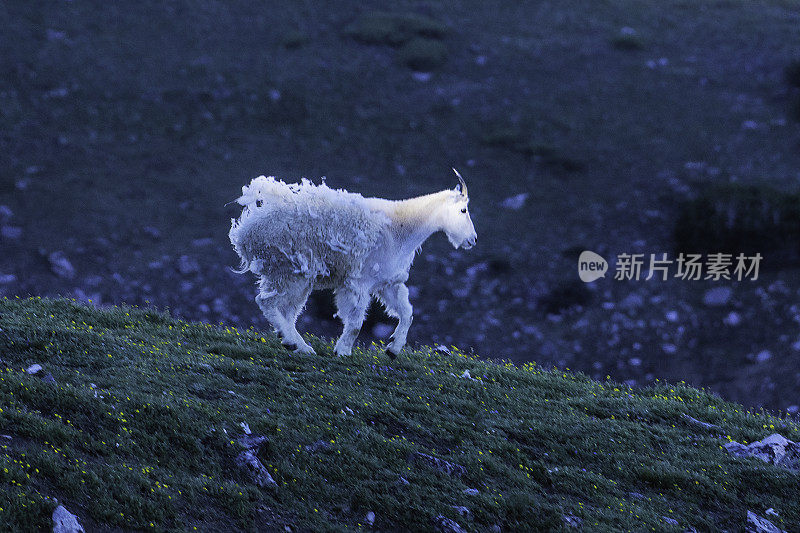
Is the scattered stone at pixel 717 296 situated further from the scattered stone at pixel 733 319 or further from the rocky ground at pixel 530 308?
the scattered stone at pixel 733 319

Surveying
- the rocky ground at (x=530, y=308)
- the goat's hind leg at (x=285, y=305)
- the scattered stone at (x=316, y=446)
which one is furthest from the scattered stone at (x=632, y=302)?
the scattered stone at (x=316, y=446)

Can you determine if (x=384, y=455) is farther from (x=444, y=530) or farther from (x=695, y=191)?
(x=695, y=191)

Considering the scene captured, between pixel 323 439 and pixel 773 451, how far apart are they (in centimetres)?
547

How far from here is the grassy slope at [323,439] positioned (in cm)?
759

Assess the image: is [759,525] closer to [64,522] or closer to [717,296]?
[64,522]

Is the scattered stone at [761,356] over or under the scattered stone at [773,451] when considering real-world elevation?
under

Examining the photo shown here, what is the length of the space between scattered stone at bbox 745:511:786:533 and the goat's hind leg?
5.54 m

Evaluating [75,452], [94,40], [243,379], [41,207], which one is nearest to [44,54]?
[94,40]

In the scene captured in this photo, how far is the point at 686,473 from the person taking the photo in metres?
9.85

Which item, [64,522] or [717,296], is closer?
[64,522]

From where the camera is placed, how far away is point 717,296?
21.5 meters

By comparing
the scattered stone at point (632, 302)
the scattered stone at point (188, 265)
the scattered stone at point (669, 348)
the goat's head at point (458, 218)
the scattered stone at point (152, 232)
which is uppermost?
the goat's head at point (458, 218)

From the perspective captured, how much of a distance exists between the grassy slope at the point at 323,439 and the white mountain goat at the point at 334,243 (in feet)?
2.33

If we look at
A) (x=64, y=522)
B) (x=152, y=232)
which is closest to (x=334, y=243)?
(x=64, y=522)
